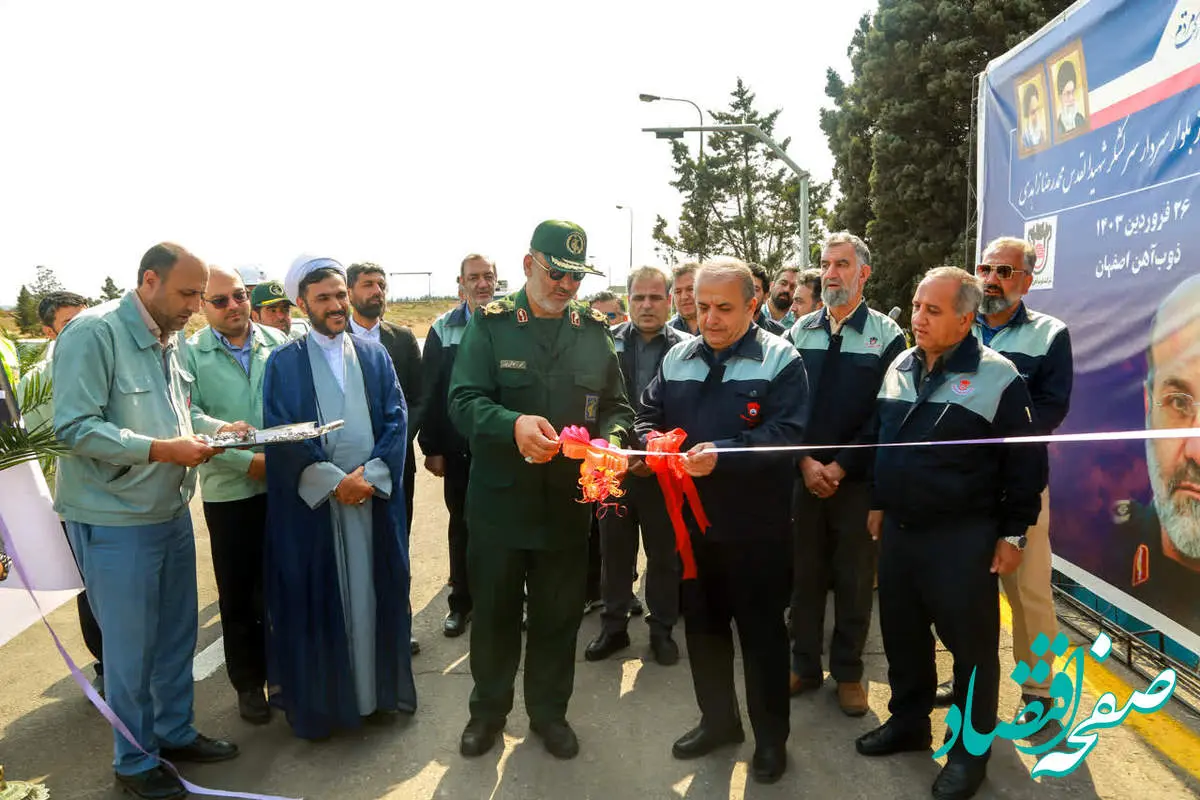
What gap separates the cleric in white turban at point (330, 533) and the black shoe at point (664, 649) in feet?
4.90

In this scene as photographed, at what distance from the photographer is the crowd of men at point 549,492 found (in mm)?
3016

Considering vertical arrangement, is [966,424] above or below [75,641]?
above

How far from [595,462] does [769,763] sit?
149 centimetres

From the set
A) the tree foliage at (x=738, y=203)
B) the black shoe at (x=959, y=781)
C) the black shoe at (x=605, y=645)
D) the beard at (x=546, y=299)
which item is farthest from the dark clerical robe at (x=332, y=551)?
the tree foliage at (x=738, y=203)

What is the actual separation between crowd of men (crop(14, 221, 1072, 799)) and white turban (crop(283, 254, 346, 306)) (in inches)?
1.0

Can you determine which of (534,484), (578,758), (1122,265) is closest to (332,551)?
(534,484)

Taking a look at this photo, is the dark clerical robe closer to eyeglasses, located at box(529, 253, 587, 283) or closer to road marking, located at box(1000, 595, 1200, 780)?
eyeglasses, located at box(529, 253, 587, 283)

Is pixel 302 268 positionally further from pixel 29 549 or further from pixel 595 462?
pixel 595 462

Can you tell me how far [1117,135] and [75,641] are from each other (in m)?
7.09

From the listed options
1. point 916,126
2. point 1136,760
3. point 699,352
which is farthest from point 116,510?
point 916,126

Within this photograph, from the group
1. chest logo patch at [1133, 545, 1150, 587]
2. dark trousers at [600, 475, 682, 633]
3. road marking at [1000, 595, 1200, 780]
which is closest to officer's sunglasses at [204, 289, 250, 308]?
dark trousers at [600, 475, 682, 633]

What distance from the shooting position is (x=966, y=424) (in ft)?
9.70

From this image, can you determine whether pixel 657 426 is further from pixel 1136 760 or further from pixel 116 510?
pixel 1136 760

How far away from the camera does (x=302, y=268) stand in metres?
3.51
